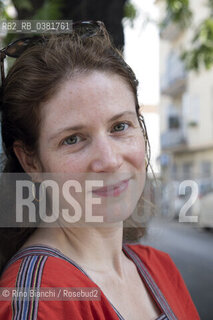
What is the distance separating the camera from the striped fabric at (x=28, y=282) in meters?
0.73

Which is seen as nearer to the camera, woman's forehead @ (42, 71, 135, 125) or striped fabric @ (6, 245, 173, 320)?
striped fabric @ (6, 245, 173, 320)

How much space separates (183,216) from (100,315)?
500 millimetres

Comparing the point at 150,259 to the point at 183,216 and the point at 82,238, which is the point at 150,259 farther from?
the point at 82,238

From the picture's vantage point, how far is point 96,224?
103cm

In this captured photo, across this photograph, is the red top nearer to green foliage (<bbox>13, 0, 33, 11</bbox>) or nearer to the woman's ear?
the woman's ear

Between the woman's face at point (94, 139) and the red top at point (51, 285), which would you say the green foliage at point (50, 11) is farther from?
the red top at point (51, 285)

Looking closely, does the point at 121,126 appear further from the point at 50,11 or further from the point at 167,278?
the point at 50,11

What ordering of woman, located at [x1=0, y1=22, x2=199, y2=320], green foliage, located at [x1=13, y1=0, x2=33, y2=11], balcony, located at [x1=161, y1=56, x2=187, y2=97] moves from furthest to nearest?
balcony, located at [x1=161, y1=56, x2=187, y2=97]
green foliage, located at [x1=13, y1=0, x2=33, y2=11]
woman, located at [x1=0, y1=22, x2=199, y2=320]

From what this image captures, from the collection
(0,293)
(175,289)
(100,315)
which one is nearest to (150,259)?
(175,289)

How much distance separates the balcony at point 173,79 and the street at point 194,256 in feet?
34.3

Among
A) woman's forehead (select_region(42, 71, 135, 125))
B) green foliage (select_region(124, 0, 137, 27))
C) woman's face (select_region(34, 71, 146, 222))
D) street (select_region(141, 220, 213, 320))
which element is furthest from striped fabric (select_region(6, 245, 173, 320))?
green foliage (select_region(124, 0, 137, 27))

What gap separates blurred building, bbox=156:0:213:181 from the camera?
15.7 m

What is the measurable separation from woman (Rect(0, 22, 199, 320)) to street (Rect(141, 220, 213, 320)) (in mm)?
576

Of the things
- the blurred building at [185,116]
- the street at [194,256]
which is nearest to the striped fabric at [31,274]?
the street at [194,256]
